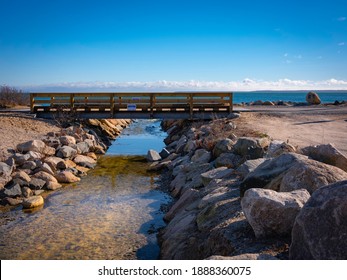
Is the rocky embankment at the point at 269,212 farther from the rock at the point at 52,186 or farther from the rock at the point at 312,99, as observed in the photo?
the rock at the point at 312,99

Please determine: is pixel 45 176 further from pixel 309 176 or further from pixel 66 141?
pixel 309 176

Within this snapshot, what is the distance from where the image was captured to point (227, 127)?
1511 centimetres

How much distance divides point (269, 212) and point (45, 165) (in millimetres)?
8947

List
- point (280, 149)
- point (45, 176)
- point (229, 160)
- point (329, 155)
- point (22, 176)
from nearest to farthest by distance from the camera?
point (329, 155)
point (280, 149)
point (229, 160)
point (22, 176)
point (45, 176)

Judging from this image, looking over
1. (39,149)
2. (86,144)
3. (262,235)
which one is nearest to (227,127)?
(86,144)

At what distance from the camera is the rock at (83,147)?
1524cm

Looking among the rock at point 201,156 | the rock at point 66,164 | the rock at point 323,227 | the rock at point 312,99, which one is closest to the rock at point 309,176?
the rock at point 323,227

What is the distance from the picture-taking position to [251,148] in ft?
30.7

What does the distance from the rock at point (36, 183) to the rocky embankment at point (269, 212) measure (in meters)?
4.33

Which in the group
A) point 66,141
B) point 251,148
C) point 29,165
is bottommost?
point 29,165

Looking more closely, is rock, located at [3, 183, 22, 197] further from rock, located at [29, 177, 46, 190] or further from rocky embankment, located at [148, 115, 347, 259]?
rocky embankment, located at [148, 115, 347, 259]

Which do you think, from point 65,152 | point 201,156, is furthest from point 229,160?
point 65,152

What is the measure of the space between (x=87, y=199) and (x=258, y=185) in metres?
5.38

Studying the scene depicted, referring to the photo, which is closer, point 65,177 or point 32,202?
point 32,202
